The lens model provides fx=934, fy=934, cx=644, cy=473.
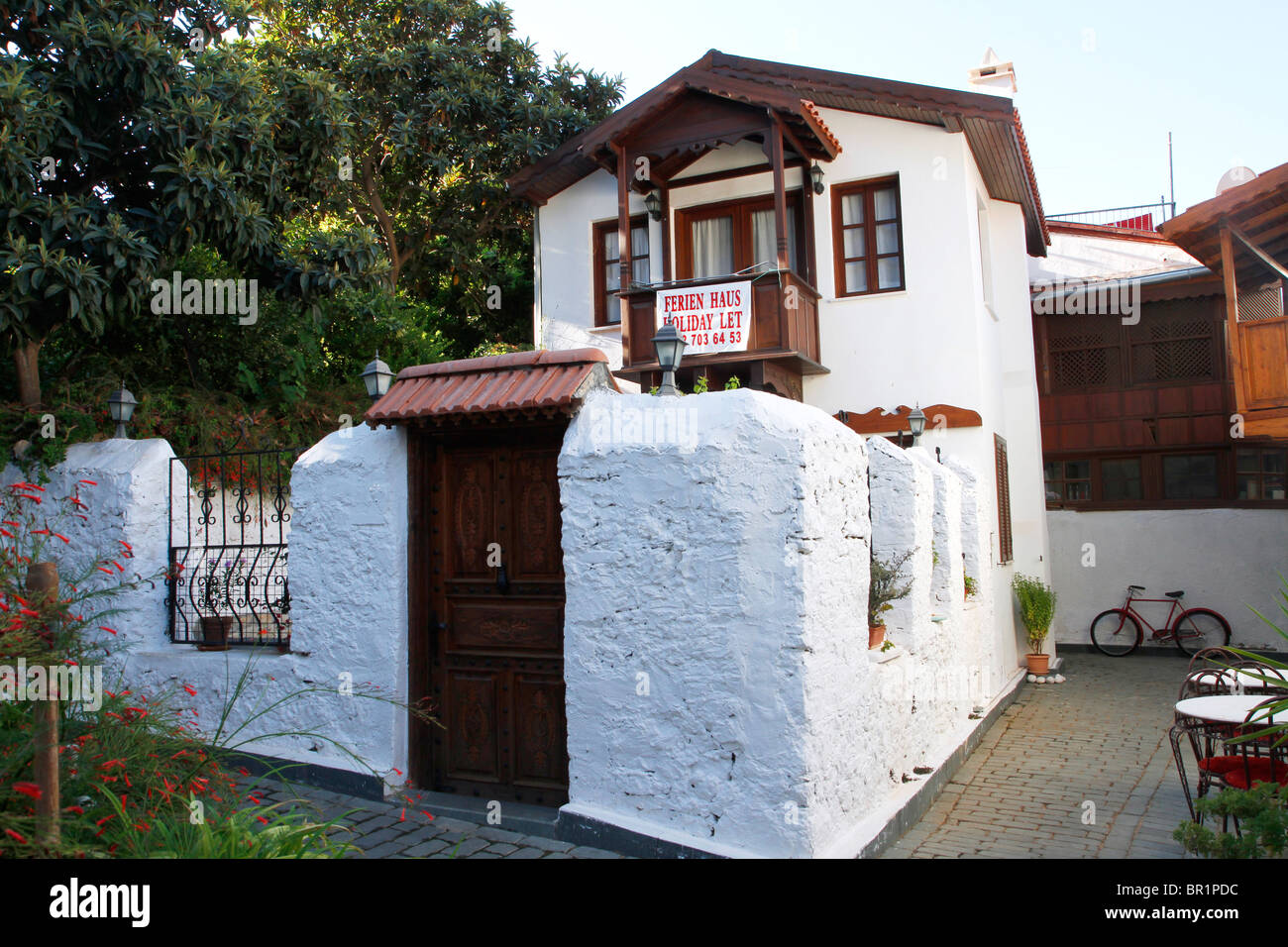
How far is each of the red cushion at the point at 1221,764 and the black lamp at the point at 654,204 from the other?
9470 millimetres

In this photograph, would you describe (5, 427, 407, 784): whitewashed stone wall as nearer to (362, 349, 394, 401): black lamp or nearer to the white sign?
(362, 349, 394, 401): black lamp

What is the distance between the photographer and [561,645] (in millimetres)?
5426

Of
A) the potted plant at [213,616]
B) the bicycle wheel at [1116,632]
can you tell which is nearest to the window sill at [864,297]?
the bicycle wheel at [1116,632]

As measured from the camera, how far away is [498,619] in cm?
559

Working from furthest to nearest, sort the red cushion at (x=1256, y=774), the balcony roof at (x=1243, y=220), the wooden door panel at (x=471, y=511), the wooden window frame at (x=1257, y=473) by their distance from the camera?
the wooden window frame at (x=1257, y=473)
the balcony roof at (x=1243, y=220)
the wooden door panel at (x=471, y=511)
the red cushion at (x=1256, y=774)

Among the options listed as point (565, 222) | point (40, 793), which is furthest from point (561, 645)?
point (565, 222)

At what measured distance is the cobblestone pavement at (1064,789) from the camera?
5.37 metres

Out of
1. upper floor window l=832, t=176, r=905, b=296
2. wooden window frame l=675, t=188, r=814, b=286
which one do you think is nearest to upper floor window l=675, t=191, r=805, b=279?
wooden window frame l=675, t=188, r=814, b=286

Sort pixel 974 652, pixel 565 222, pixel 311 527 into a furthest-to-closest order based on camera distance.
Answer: pixel 565 222
pixel 974 652
pixel 311 527

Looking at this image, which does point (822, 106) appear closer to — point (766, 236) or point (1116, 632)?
point (766, 236)

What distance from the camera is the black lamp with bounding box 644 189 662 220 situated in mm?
12523

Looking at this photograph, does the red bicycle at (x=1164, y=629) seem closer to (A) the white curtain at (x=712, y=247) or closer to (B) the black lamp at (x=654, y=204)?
(A) the white curtain at (x=712, y=247)

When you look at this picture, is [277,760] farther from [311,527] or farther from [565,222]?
[565,222]
